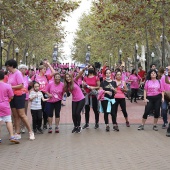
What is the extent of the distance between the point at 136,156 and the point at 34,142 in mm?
2732

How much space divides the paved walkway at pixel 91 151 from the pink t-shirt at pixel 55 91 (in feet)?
2.97

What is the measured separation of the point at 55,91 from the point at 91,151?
296 centimetres

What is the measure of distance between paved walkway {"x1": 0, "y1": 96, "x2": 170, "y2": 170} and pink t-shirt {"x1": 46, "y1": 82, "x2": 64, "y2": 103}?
35.7 inches

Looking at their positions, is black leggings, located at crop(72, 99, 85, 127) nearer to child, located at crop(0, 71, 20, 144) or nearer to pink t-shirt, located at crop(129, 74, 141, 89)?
child, located at crop(0, 71, 20, 144)

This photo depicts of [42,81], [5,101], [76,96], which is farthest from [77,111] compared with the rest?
[5,101]

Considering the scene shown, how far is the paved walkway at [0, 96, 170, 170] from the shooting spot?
7.57 meters

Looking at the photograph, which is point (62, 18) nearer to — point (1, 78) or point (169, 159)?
point (1, 78)

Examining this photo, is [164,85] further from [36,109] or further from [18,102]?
[18,102]

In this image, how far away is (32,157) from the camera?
27.1ft

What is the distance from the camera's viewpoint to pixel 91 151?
344 inches

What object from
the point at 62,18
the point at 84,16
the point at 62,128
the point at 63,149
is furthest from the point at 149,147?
the point at 84,16

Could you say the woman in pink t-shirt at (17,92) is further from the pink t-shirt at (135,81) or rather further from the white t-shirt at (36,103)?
the pink t-shirt at (135,81)

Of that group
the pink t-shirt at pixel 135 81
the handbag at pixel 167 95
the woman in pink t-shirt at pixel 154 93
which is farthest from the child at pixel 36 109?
the pink t-shirt at pixel 135 81

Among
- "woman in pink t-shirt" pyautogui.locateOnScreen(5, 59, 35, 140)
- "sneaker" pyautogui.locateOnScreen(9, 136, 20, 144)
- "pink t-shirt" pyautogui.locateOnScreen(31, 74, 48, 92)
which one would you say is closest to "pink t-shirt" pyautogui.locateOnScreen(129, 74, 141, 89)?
"pink t-shirt" pyautogui.locateOnScreen(31, 74, 48, 92)
